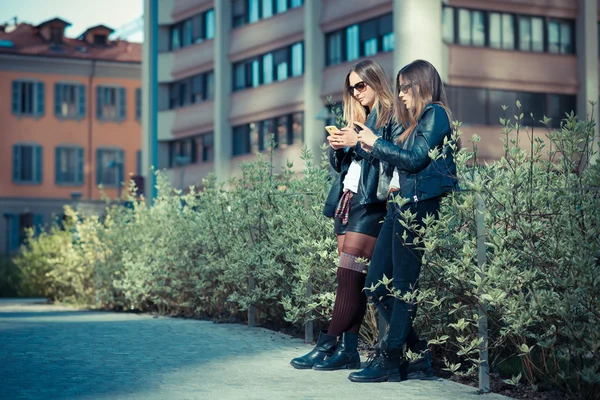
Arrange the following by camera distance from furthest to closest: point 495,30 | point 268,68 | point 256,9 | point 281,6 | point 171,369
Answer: point 256,9, point 268,68, point 281,6, point 495,30, point 171,369

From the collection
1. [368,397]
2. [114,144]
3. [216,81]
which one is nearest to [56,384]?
[368,397]

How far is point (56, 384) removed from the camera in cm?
675

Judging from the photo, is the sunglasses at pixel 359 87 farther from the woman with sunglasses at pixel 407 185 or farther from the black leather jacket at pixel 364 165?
the woman with sunglasses at pixel 407 185

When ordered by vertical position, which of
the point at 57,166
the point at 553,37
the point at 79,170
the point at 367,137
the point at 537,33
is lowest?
the point at 367,137

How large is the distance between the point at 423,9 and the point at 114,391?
32.3 metres

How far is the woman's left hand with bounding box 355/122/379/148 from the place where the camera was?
6791mm

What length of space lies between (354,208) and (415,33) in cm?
3096

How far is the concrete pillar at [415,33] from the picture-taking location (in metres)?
37.3

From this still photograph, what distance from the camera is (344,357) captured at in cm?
736

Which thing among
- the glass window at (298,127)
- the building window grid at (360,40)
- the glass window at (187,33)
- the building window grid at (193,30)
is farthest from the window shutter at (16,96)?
the building window grid at (360,40)

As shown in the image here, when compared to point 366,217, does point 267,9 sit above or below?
above

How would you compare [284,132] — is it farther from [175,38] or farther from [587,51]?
[175,38]

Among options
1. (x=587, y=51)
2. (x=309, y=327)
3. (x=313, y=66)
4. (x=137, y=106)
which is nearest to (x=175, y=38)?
(x=137, y=106)

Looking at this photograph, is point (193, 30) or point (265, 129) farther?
point (193, 30)
